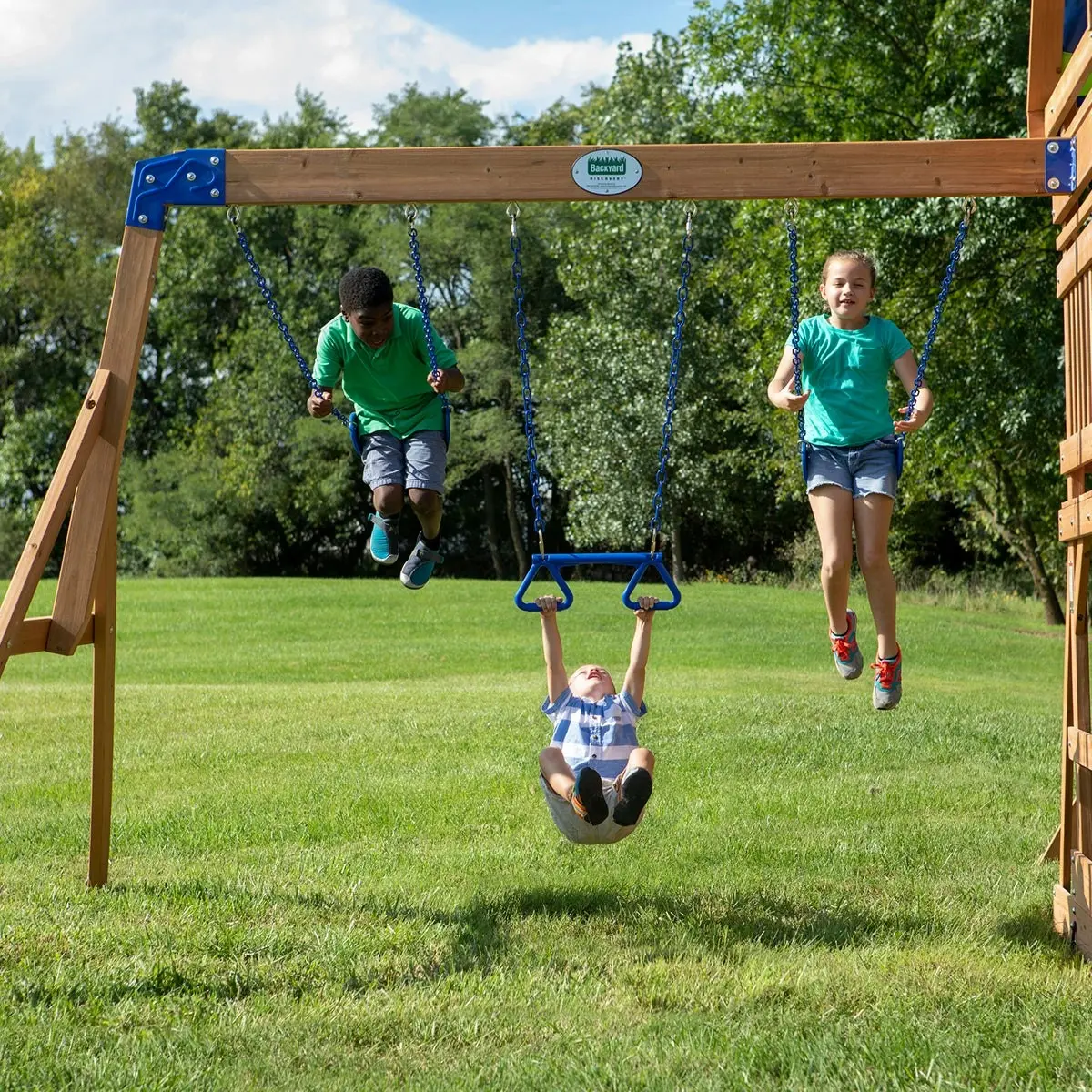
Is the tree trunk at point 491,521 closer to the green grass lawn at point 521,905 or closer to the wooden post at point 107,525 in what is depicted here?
the green grass lawn at point 521,905

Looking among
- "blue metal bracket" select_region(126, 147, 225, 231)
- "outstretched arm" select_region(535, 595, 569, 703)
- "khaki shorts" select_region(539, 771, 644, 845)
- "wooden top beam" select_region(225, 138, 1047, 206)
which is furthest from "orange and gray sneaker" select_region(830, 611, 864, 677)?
"blue metal bracket" select_region(126, 147, 225, 231)

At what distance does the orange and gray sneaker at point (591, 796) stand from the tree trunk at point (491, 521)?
107ft

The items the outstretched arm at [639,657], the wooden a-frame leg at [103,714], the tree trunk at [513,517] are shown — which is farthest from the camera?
the tree trunk at [513,517]

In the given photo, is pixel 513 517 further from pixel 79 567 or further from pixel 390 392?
pixel 79 567

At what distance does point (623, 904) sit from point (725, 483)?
2617cm

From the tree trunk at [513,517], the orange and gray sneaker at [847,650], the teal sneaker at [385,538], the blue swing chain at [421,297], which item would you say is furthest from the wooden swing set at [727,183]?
the tree trunk at [513,517]

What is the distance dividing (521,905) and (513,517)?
3092 centimetres

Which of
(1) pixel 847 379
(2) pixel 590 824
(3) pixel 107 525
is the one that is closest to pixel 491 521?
(1) pixel 847 379

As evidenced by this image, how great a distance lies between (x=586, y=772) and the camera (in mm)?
5258

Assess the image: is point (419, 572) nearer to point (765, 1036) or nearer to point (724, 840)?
point (724, 840)

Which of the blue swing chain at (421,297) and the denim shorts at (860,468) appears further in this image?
the denim shorts at (860,468)

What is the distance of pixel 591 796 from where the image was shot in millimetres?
5250

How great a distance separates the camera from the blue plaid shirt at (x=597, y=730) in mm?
5676

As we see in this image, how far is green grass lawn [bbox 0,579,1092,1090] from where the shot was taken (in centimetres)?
432
